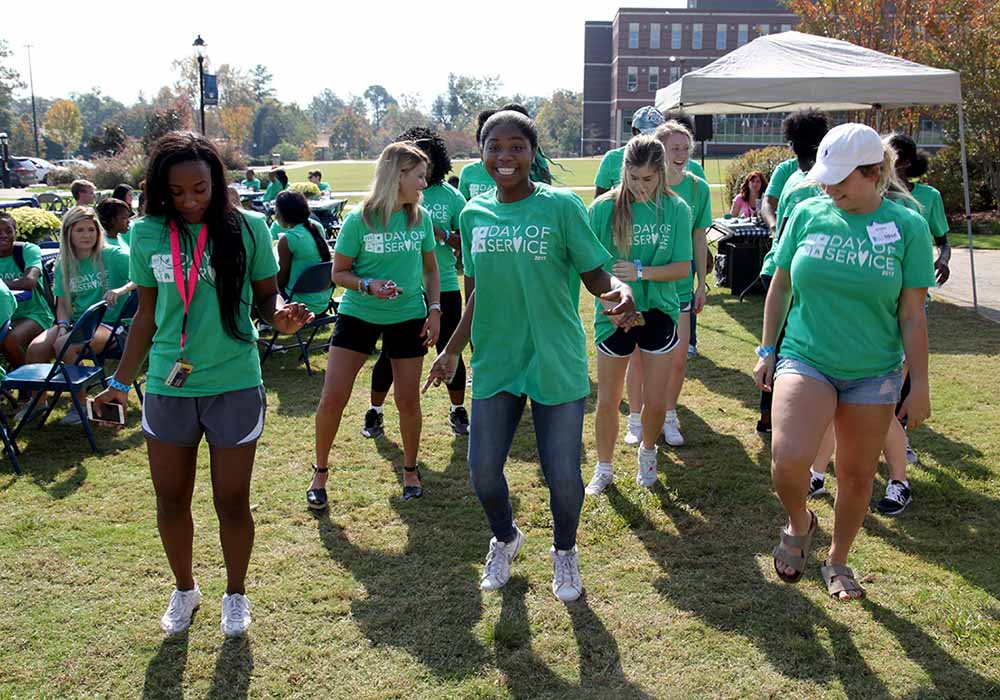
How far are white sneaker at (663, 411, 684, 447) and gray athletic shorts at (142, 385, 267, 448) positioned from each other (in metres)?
3.10

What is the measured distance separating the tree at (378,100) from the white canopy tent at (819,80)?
158 metres

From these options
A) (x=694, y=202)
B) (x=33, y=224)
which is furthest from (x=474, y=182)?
(x=33, y=224)

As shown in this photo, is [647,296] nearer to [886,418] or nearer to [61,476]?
[886,418]

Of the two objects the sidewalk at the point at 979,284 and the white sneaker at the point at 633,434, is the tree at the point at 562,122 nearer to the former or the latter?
the sidewalk at the point at 979,284

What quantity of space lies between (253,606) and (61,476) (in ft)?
7.25

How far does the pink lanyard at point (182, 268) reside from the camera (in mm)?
3033

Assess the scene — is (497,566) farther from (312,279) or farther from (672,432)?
(312,279)

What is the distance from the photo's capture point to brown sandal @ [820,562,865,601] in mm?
3580

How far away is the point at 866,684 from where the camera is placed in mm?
3084

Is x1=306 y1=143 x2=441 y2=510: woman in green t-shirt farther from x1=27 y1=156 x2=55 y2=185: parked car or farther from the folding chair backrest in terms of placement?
x1=27 y1=156 x2=55 y2=185: parked car

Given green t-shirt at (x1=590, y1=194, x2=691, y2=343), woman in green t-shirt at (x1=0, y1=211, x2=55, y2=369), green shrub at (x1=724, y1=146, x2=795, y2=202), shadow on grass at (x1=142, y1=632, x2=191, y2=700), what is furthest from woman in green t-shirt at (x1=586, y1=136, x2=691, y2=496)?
green shrub at (x1=724, y1=146, x2=795, y2=202)

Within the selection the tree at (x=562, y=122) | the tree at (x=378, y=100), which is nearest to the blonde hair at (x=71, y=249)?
the tree at (x=562, y=122)

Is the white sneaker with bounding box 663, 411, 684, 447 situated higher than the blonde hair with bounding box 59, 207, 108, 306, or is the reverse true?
the blonde hair with bounding box 59, 207, 108, 306

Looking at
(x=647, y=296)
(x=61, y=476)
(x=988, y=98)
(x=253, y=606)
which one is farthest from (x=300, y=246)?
(x=988, y=98)
